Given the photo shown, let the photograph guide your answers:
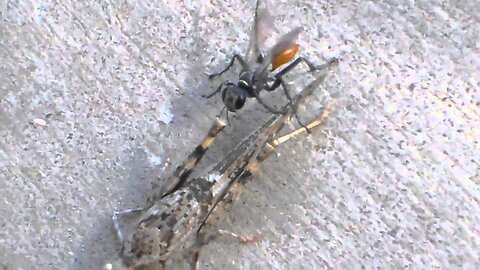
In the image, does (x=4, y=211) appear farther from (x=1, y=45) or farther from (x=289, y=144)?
(x=289, y=144)

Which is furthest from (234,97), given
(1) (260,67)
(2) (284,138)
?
(2) (284,138)

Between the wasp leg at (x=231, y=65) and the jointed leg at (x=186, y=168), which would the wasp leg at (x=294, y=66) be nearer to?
the wasp leg at (x=231, y=65)

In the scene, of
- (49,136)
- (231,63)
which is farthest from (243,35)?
(49,136)

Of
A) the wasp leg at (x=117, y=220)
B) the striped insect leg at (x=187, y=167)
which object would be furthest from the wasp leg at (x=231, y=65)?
the wasp leg at (x=117, y=220)

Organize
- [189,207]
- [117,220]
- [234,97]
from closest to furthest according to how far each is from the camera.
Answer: [189,207]
[234,97]
[117,220]

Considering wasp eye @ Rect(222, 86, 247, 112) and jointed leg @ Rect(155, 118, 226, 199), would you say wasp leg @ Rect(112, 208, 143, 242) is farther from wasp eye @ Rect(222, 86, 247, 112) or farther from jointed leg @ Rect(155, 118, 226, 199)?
wasp eye @ Rect(222, 86, 247, 112)

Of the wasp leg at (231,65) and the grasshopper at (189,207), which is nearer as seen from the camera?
the grasshopper at (189,207)

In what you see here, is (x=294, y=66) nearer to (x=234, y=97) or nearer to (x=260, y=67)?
(x=260, y=67)
